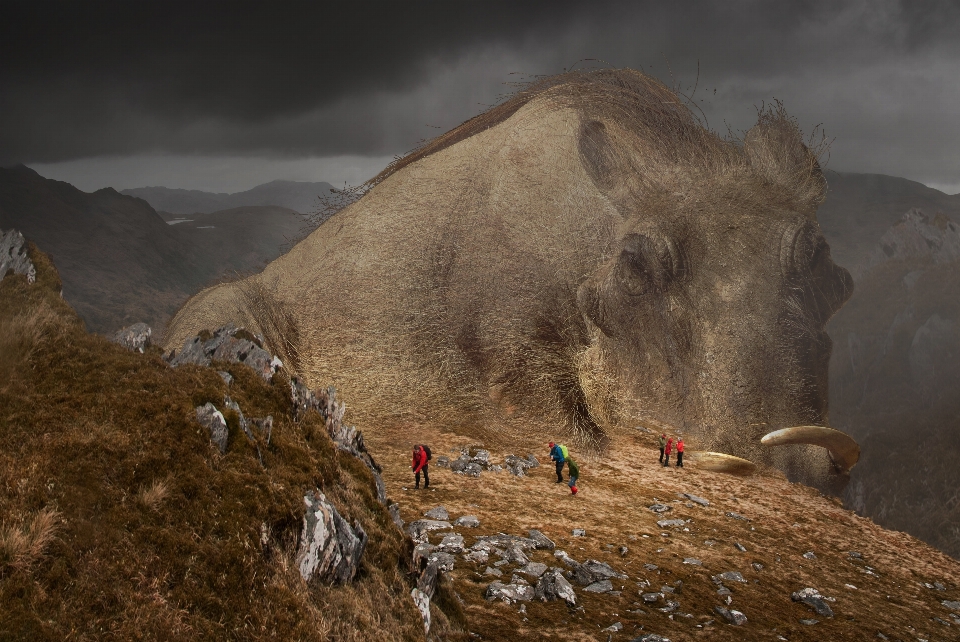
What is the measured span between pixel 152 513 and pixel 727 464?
23.2 metres

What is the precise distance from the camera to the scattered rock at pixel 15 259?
13.9 m

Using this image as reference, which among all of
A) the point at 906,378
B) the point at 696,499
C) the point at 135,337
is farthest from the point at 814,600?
the point at 906,378

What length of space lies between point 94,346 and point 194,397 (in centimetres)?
233

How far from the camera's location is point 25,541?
6.09 m

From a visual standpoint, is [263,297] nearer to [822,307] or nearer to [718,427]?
[718,427]

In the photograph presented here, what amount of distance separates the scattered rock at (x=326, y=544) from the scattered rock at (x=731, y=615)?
8.49 m

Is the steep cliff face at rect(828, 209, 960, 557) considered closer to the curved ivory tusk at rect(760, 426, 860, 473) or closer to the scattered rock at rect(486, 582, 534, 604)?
the curved ivory tusk at rect(760, 426, 860, 473)

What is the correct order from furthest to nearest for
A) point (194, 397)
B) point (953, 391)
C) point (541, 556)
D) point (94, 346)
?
point (953, 391) < point (541, 556) < point (94, 346) < point (194, 397)


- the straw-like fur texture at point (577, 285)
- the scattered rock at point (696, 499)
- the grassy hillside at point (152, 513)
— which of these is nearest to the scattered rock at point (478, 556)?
→ the grassy hillside at point (152, 513)

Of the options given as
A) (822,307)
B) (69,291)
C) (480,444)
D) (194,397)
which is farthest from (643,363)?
(69,291)

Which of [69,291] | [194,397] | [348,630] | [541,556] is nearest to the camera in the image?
[348,630]

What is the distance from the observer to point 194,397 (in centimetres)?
908

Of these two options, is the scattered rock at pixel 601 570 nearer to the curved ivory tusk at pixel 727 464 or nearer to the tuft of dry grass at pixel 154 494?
the tuft of dry grass at pixel 154 494

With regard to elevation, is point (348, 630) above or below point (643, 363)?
below
